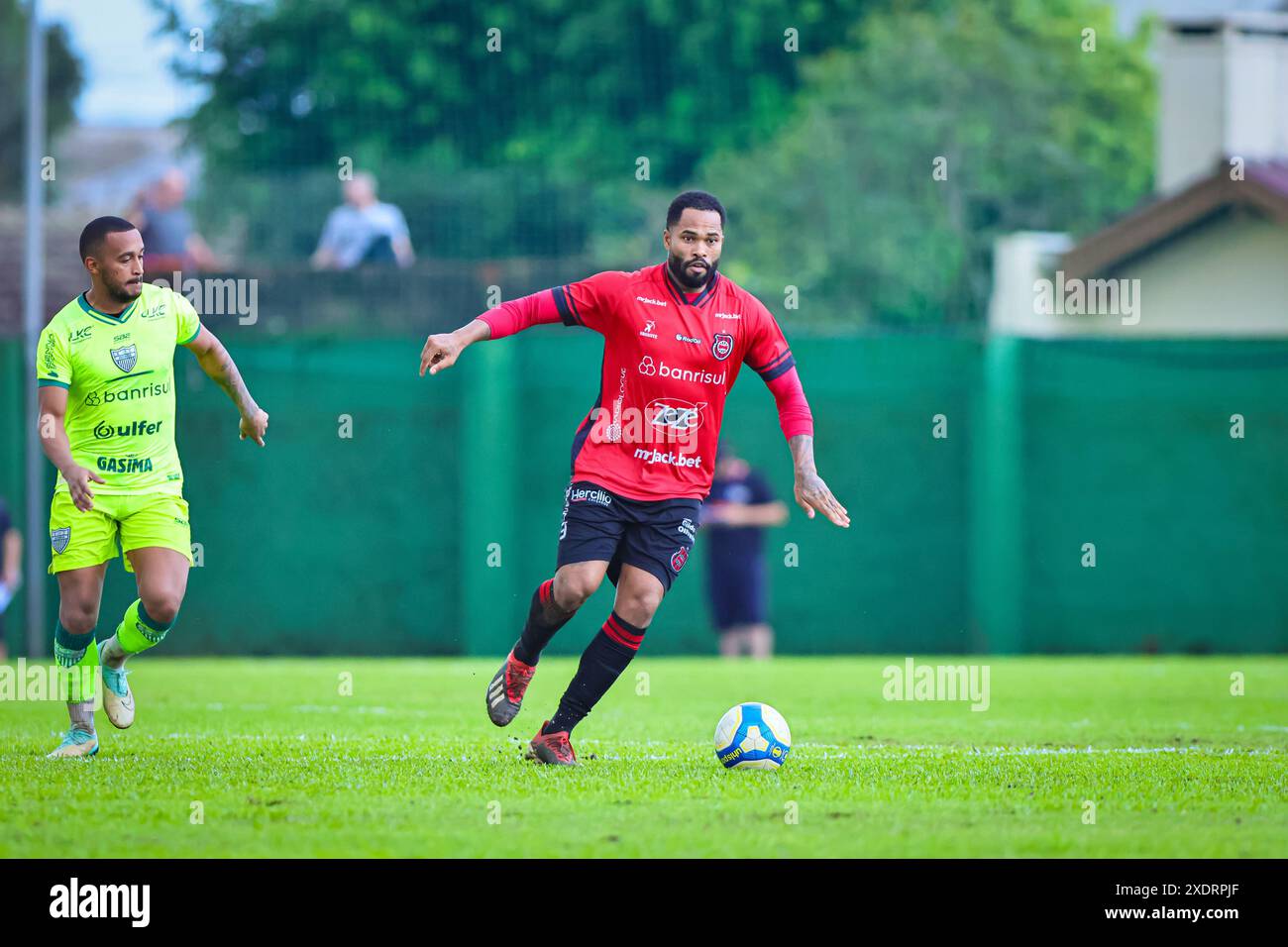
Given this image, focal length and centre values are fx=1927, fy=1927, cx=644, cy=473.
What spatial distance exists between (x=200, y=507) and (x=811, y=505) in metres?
9.67

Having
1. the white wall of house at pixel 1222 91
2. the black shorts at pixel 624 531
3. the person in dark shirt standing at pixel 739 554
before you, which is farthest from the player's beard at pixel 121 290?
the white wall of house at pixel 1222 91

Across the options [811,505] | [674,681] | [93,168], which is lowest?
[674,681]

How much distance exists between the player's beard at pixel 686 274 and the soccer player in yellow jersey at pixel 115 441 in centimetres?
206

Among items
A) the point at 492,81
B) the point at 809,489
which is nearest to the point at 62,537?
the point at 809,489

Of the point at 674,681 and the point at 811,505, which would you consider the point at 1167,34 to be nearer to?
the point at 674,681

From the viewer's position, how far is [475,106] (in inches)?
1331

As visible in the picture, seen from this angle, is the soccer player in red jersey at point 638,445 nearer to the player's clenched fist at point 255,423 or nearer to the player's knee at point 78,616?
the player's clenched fist at point 255,423

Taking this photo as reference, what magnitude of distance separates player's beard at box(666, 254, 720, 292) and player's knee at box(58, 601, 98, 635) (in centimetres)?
297

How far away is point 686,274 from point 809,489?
1.06 meters

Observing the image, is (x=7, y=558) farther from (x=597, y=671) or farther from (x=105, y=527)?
(x=597, y=671)

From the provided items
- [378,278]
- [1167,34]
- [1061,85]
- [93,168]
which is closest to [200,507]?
[378,278]

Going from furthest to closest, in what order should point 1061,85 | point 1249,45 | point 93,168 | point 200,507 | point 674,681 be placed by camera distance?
point 93,168 → point 1061,85 → point 1249,45 → point 200,507 → point 674,681

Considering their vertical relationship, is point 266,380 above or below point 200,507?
above

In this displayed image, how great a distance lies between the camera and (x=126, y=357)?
8438 mm
